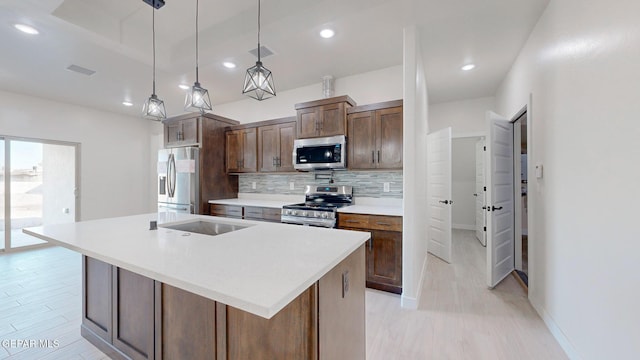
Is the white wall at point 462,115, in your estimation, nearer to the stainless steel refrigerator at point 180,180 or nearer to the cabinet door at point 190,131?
the cabinet door at point 190,131

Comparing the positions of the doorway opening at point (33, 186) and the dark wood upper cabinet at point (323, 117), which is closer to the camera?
the dark wood upper cabinet at point (323, 117)

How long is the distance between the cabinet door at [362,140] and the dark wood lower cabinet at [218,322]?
5.86 ft

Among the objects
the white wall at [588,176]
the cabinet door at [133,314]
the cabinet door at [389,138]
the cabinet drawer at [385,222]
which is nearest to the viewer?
the white wall at [588,176]

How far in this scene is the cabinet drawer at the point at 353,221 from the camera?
2.88m

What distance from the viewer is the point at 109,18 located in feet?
8.49

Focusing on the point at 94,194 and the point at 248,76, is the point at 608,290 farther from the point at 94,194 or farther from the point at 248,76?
the point at 94,194

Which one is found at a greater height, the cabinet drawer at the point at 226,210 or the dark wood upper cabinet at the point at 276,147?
the dark wood upper cabinet at the point at 276,147

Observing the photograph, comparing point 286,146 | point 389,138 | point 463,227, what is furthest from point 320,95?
A: point 463,227

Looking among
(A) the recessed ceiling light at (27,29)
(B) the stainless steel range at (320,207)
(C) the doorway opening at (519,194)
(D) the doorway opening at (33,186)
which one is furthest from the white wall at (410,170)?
(D) the doorway opening at (33,186)

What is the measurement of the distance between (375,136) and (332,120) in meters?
0.64

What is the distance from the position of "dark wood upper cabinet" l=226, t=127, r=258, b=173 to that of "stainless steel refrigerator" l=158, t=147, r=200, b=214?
0.57 metres

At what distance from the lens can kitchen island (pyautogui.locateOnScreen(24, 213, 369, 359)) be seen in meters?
0.95

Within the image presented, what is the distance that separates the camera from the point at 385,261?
277 centimetres

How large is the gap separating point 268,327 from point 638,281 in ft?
5.87
